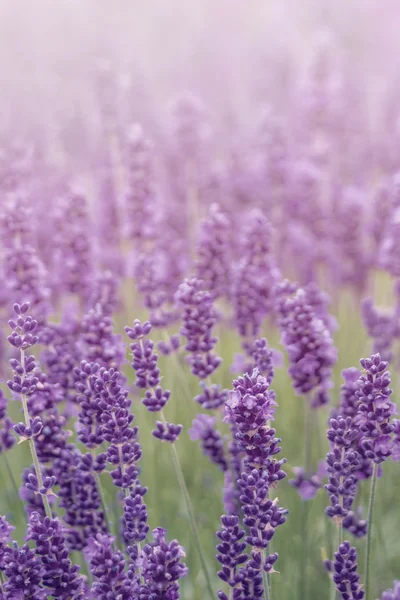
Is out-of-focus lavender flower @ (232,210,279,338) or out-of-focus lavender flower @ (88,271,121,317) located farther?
out-of-focus lavender flower @ (88,271,121,317)

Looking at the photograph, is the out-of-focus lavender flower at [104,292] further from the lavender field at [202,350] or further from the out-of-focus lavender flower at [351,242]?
the out-of-focus lavender flower at [351,242]

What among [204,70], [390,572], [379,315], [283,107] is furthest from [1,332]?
[204,70]

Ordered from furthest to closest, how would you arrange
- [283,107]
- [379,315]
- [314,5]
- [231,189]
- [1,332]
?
1. [314,5]
2. [283,107]
3. [231,189]
4. [1,332]
5. [379,315]

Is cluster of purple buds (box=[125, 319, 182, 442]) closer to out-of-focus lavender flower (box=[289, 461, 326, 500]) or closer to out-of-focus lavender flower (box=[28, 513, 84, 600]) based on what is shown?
out-of-focus lavender flower (box=[28, 513, 84, 600])

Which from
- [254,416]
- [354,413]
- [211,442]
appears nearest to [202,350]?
[211,442]

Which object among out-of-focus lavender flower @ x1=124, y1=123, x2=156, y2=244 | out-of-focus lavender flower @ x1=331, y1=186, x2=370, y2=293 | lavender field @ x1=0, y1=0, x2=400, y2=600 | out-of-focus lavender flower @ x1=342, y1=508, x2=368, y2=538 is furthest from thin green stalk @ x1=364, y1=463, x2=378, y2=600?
out-of-focus lavender flower @ x1=331, y1=186, x2=370, y2=293

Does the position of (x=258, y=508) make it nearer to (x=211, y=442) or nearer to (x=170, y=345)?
(x=211, y=442)

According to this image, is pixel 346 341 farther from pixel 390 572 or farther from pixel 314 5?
pixel 314 5
